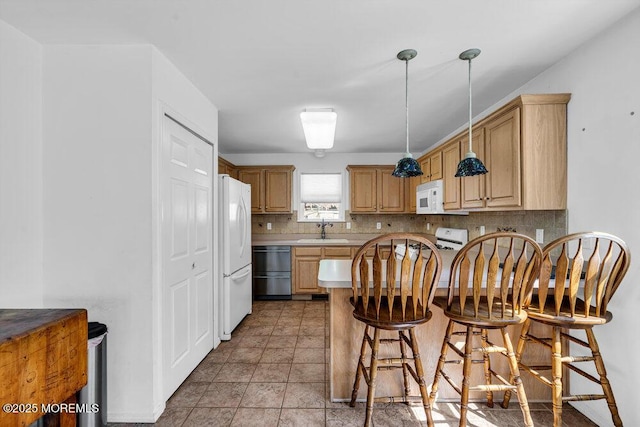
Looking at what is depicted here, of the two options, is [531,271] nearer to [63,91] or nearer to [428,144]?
[63,91]

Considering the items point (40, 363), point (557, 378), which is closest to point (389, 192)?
point (557, 378)

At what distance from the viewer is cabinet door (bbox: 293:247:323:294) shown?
170 inches

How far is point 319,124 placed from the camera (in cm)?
276

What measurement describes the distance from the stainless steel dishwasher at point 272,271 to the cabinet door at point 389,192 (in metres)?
1.69

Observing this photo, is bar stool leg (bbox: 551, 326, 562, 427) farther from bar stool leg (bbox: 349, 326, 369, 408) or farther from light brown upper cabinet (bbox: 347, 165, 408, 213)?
light brown upper cabinet (bbox: 347, 165, 408, 213)

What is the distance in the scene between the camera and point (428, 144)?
4.39 meters

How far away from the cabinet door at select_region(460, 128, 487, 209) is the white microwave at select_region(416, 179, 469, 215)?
407mm

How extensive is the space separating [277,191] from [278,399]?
3167 mm

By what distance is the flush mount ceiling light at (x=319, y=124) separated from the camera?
8.94ft

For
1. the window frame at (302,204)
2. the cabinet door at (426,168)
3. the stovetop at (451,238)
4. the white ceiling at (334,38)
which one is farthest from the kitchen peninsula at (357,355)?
the window frame at (302,204)

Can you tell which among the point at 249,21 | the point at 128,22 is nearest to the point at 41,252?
the point at 128,22

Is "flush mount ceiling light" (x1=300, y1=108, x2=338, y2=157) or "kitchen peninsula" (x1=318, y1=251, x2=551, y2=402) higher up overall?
"flush mount ceiling light" (x1=300, y1=108, x2=338, y2=157)

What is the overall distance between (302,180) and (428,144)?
205cm

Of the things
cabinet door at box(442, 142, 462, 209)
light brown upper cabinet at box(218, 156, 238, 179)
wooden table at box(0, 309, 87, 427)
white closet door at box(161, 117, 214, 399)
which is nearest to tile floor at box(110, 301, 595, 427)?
white closet door at box(161, 117, 214, 399)
